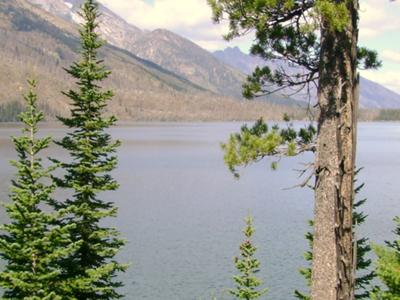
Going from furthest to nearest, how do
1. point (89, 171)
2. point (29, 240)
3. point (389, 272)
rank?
point (89, 171) → point (29, 240) → point (389, 272)

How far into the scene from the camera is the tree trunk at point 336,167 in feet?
23.6

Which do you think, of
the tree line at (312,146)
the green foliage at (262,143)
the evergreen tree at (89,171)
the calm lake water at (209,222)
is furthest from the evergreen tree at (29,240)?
the calm lake water at (209,222)

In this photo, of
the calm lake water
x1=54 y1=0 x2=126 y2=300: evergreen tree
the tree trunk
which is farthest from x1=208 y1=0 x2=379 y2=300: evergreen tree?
the calm lake water

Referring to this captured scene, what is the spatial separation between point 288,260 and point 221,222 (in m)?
15.3

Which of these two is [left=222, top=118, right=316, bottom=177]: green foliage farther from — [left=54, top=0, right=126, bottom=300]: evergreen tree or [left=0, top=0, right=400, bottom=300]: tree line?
[left=54, top=0, right=126, bottom=300]: evergreen tree

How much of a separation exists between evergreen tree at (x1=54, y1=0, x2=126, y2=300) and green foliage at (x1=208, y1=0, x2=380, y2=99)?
7.16 meters

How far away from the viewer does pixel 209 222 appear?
55375 millimetres

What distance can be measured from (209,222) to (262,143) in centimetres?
4787

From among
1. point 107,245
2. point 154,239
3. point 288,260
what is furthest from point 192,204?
point 107,245

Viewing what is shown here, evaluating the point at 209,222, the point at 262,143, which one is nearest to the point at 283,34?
the point at 262,143

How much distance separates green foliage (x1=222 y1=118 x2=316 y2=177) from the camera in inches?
321

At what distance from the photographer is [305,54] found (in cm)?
880

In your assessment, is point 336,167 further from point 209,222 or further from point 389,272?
point 209,222

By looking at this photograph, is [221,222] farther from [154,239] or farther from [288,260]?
[288,260]
